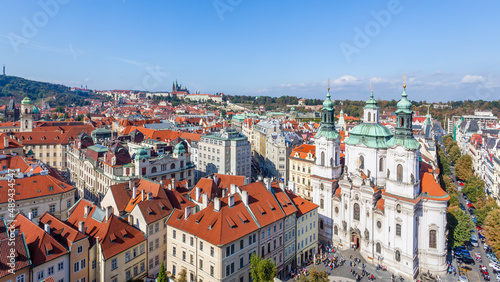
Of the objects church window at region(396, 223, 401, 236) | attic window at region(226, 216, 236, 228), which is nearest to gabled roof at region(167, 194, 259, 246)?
attic window at region(226, 216, 236, 228)

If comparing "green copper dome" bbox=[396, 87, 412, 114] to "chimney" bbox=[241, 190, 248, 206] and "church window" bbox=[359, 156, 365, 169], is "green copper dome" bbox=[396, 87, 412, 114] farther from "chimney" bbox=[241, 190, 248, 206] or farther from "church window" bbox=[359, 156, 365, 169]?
"chimney" bbox=[241, 190, 248, 206]

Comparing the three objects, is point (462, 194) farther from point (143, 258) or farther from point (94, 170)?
point (94, 170)

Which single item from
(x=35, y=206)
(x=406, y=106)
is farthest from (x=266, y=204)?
(x=35, y=206)

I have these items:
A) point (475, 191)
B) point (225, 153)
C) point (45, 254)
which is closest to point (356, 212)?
point (225, 153)

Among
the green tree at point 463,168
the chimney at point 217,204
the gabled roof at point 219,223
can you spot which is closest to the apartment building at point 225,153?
the gabled roof at point 219,223

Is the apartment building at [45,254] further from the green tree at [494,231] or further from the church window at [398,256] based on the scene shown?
the green tree at [494,231]

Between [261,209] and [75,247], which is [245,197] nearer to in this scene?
[261,209]
